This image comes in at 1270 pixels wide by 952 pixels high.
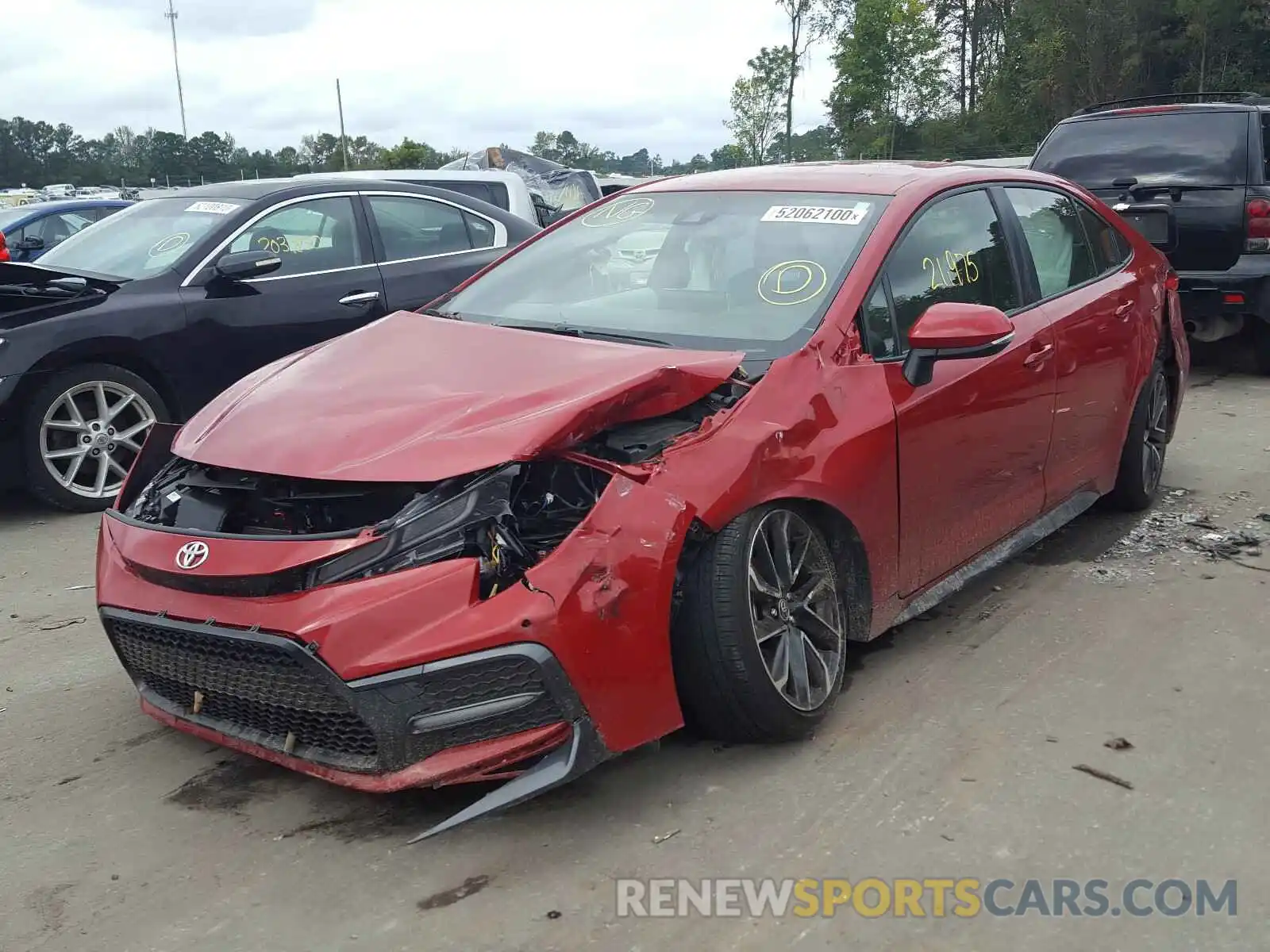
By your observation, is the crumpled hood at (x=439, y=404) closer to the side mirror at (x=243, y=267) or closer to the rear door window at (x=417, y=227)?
the side mirror at (x=243, y=267)

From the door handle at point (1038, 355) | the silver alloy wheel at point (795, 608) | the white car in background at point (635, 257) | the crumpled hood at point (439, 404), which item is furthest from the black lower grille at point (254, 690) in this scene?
the door handle at point (1038, 355)

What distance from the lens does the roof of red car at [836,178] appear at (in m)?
4.12

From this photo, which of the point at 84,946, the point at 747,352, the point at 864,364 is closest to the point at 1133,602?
the point at 864,364

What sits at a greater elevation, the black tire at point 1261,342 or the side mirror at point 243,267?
the side mirror at point 243,267

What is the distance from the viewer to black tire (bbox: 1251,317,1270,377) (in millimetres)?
8711

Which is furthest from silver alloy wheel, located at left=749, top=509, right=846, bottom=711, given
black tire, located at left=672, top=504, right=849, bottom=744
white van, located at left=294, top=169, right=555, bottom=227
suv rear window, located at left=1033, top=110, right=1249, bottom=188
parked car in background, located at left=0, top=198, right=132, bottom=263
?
parked car in background, located at left=0, top=198, right=132, bottom=263

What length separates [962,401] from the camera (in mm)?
3877

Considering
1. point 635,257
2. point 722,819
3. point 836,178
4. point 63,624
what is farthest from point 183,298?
point 722,819

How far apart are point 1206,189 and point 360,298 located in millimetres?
5914

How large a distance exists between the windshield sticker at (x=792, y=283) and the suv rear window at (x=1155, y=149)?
6.01 metres

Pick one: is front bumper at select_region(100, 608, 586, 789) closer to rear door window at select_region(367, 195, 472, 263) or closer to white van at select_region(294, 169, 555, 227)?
rear door window at select_region(367, 195, 472, 263)

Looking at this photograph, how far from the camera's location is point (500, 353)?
349 cm

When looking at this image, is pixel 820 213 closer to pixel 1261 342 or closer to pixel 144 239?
pixel 144 239

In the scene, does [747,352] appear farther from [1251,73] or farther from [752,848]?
[1251,73]
